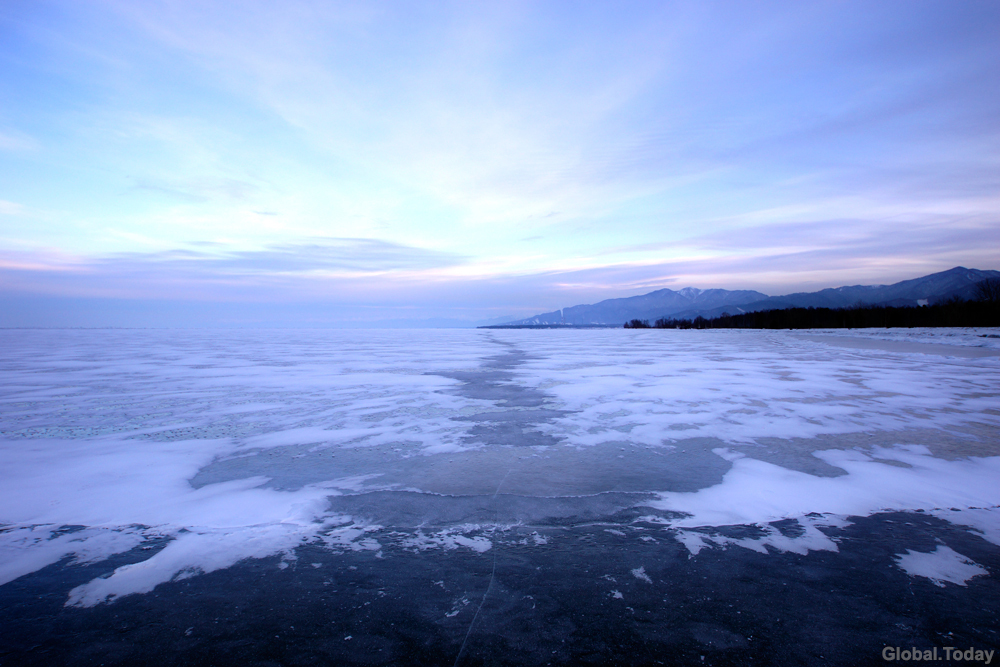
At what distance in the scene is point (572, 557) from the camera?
2.32 meters

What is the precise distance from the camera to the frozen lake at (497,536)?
1738 mm

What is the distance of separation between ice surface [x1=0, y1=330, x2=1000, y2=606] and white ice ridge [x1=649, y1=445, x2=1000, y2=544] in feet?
0.06

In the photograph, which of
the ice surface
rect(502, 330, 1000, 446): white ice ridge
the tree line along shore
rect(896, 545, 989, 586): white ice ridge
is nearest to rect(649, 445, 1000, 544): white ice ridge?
the ice surface

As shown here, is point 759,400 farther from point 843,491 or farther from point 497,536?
point 497,536

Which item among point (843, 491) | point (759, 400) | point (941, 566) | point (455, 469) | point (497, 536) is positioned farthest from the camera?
point (759, 400)

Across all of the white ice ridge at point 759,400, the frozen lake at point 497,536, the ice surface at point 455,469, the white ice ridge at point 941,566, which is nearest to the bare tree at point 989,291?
the white ice ridge at point 759,400

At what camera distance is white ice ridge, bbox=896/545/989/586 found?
2096 mm

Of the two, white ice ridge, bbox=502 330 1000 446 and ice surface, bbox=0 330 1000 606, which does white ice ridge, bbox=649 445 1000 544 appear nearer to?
ice surface, bbox=0 330 1000 606

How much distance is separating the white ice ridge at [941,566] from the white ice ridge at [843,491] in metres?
0.46

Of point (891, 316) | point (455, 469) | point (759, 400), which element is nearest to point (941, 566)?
point (455, 469)

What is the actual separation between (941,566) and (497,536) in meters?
2.17

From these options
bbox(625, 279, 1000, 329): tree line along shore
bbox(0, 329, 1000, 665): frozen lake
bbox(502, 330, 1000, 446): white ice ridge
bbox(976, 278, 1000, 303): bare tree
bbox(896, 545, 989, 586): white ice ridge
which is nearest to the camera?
bbox(0, 329, 1000, 665): frozen lake

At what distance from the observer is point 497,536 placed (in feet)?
8.35

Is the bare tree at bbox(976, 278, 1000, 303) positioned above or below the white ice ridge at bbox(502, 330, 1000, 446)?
above
